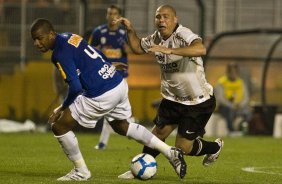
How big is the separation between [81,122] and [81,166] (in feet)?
1.57

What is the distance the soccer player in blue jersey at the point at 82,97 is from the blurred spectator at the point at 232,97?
477 inches

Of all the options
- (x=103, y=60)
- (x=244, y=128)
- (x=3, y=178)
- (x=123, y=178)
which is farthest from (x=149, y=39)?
(x=244, y=128)

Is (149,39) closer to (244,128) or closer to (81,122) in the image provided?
(81,122)

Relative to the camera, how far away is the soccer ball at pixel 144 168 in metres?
10.4

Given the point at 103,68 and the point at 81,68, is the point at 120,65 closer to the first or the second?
the point at 103,68

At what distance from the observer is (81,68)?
33.7ft

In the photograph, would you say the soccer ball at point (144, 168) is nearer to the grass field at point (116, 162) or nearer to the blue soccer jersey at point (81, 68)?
the grass field at point (116, 162)

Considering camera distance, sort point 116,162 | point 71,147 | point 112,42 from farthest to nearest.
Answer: point 112,42 < point 116,162 < point 71,147

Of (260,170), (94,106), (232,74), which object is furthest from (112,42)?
(232,74)

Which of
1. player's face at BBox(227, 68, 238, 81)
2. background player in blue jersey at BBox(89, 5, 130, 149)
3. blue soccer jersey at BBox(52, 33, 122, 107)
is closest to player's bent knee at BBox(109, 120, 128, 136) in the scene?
blue soccer jersey at BBox(52, 33, 122, 107)

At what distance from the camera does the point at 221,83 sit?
2297cm

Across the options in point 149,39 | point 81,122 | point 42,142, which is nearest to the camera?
point 81,122

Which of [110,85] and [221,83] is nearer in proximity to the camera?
[110,85]

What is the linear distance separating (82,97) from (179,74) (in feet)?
4.03
